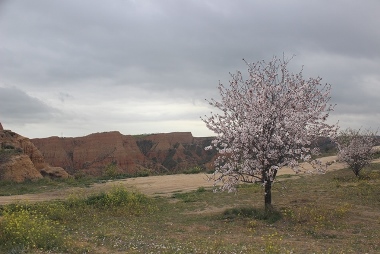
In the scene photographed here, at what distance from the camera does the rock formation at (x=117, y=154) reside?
8212 centimetres

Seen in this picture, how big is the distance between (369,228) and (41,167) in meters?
37.8

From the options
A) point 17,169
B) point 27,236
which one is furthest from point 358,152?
point 17,169

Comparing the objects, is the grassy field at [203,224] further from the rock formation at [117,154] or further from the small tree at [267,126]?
the rock formation at [117,154]

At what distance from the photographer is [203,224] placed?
563 inches

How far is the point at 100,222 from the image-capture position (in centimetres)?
1503

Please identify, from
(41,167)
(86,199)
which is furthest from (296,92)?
(41,167)

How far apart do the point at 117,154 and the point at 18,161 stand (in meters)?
47.5

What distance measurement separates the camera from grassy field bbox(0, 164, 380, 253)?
1034 cm

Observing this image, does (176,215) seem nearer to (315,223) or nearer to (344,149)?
(315,223)

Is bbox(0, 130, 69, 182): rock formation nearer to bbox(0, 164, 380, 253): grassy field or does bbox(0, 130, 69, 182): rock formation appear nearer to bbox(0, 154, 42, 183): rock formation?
bbox(0, 154, 42, 183): rock formation

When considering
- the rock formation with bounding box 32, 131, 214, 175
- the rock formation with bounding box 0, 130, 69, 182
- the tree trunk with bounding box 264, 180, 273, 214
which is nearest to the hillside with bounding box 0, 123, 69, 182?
the rock formation with bounding box 0, 130, 69, 182

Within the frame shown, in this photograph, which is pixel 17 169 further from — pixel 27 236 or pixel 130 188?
pixel 27 236

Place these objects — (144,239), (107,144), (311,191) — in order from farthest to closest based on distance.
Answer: (107,144)
(311,191)
(144,239)

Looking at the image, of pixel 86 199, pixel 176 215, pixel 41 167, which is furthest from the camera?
pixel 41 167
